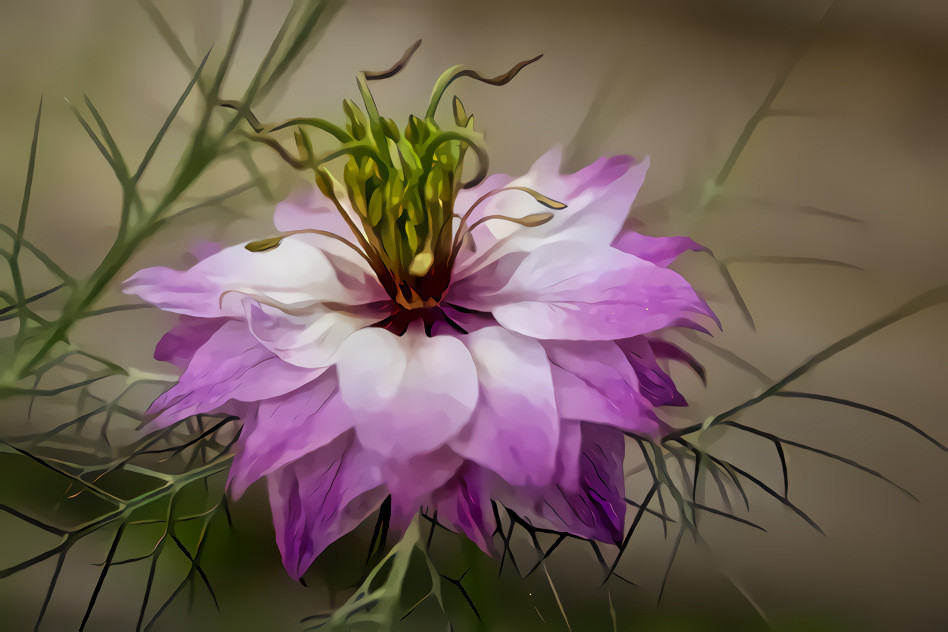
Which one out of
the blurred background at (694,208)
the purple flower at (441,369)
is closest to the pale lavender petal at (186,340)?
the purple flower at (441,369)

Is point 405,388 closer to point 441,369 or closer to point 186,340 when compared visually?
point 441,369

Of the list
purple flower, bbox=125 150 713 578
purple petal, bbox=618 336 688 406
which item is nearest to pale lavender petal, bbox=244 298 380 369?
purple flower, bbox=125 150 713 578

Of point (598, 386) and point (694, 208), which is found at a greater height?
point (694, 208)

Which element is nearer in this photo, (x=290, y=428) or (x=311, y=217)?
(x=290, y=428)

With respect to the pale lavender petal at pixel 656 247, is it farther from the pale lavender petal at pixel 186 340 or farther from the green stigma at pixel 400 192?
the pale lavender petal at pixel 186 340

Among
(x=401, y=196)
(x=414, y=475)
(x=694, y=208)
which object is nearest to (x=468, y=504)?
(x=414, y=475)

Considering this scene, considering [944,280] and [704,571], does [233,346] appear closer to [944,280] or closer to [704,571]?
[704,571]
